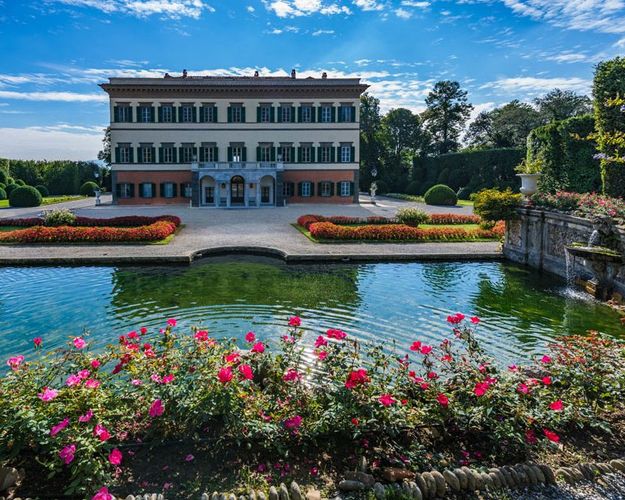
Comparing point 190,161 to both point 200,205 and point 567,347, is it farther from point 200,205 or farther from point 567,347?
point 567,347

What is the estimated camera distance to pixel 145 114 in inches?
1405

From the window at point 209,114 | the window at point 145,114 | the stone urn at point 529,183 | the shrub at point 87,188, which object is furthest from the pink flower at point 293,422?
the shrub at point 87,188

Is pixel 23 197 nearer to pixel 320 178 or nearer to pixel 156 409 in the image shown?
pixel 320 178

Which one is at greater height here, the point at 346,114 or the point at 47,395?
the point at 346,114

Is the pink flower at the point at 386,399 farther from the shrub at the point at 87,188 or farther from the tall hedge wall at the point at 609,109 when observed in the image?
the shrub at the point at 87,188

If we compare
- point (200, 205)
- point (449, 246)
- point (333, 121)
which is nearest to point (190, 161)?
point (200, 205)

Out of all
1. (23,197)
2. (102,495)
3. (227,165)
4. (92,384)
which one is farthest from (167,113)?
(102,495)

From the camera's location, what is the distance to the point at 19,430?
3.47 m

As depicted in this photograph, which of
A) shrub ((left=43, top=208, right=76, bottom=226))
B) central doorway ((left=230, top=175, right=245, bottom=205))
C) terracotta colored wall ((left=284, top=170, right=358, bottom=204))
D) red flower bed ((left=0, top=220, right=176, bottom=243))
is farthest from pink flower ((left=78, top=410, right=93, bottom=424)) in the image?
terracotta colored wall ((left=284, top=170, right=358, bottom=204))

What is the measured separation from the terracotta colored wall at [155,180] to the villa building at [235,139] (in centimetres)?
7

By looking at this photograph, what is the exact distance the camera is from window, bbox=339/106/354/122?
36.5 meters

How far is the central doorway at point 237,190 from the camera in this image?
36456 mm

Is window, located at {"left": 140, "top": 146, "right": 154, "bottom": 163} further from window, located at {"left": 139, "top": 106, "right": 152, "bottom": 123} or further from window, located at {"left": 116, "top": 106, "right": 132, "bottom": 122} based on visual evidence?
window, located at {"left": 116, "top": 106, "right": 132, "bottom": 122}

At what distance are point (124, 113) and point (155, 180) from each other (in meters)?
5.24
